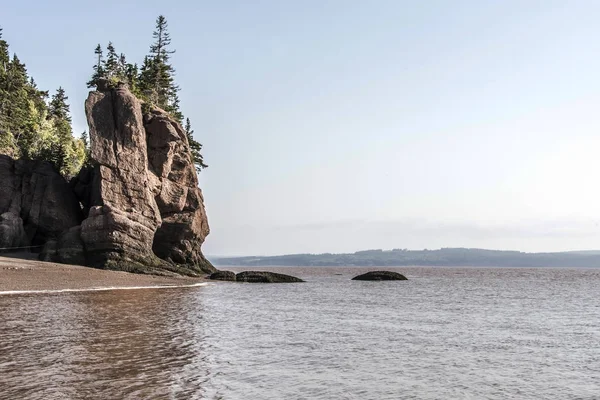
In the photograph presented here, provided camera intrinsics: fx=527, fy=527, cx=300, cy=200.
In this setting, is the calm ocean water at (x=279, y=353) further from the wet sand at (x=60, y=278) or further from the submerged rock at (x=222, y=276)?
the submerged rock at (x=222, y=276)

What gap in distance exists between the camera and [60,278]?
145 feet

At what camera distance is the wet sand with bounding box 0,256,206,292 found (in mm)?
39625

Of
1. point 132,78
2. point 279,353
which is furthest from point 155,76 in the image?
point 279,353

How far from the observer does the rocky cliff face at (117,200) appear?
2157 inches

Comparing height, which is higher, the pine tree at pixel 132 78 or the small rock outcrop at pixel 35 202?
the pine tree at pixel 132 78

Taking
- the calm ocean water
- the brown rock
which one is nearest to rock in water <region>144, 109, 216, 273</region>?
the brown rock

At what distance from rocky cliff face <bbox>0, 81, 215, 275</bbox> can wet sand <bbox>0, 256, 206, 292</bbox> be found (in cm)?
347

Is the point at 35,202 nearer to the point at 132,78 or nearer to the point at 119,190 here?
the point at 119,190

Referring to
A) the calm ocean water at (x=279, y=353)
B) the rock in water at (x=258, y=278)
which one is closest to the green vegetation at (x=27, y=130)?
the rock in water at (x=258, y=278)

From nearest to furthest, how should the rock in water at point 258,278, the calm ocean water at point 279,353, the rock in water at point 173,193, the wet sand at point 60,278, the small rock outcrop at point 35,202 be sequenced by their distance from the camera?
1. the calm ocean water at point 279,353
2. the wet sand at point 60,278
3. the small rock outcrop at point 35,202
4. the rock in water at point 173,193
5. the rock in water at point 258,278

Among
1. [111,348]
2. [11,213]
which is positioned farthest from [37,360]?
[11,213]

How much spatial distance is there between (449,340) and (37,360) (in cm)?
1592

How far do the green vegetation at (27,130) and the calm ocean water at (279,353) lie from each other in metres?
41.6

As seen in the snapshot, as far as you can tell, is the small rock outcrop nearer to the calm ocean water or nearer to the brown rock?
the brown rock
